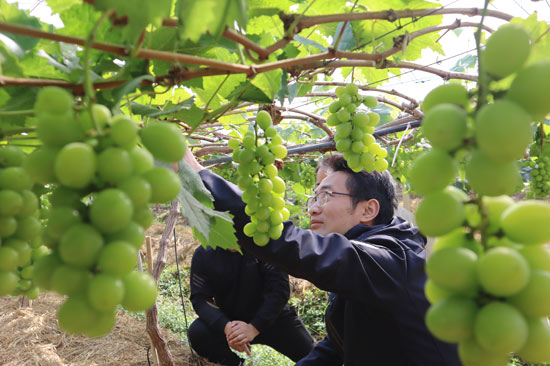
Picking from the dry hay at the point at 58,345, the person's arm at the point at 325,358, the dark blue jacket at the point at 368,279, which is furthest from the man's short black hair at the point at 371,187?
the dry hay at the point at 58,345

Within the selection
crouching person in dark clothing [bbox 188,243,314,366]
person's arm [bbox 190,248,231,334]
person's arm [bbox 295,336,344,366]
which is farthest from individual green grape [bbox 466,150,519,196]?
person's arm [bbox 190,248,231,334]

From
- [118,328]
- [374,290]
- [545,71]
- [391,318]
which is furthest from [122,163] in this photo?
[118,328]

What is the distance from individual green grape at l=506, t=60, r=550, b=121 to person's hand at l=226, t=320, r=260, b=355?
138 inches

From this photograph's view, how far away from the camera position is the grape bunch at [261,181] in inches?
44.6

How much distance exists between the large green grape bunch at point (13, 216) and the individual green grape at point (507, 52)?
0.56 metres

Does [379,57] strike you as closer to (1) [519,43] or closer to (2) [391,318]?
(1) [519,43]

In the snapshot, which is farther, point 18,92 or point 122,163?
point 18,92

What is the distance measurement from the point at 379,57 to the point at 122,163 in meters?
0.72

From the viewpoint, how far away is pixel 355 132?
140 centimetres

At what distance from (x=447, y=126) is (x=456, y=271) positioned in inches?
5.8

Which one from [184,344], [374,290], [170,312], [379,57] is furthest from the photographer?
[170,312]

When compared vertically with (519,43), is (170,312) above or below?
below

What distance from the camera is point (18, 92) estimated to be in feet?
2.10

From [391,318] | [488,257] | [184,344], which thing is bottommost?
[184,344]
